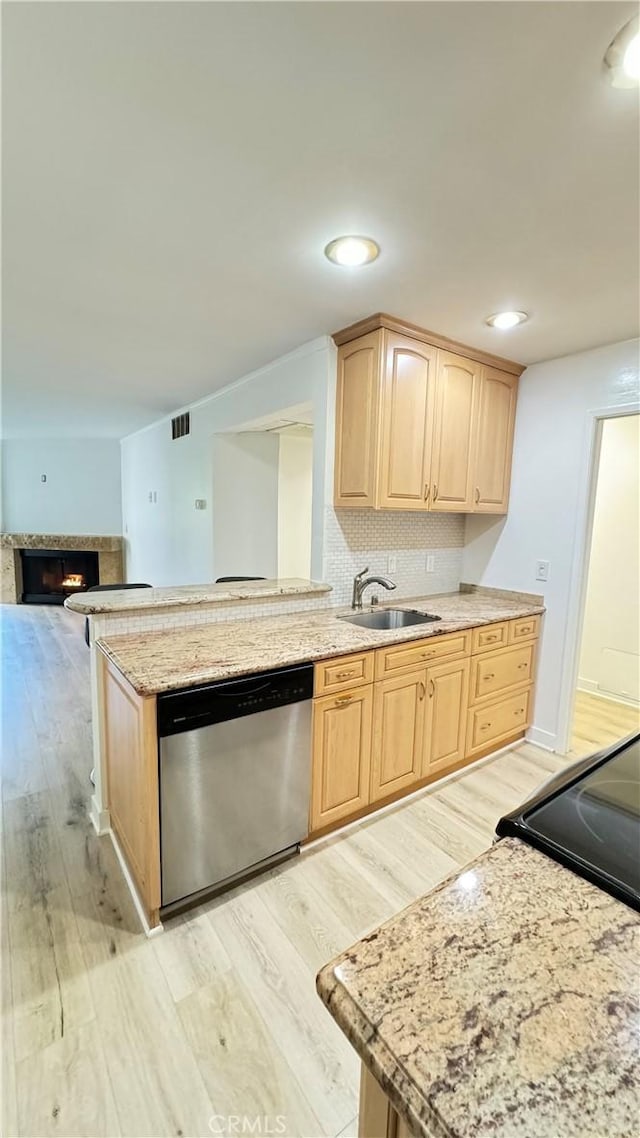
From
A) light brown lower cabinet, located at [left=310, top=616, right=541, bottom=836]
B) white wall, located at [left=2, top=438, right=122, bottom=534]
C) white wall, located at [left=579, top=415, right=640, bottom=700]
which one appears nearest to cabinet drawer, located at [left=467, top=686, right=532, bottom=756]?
light brown lower cabinet, located at [left=310, top=616, right=541, bottom=836]

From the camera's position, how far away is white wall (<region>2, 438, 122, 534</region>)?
270 inches

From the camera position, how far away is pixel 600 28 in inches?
36.9

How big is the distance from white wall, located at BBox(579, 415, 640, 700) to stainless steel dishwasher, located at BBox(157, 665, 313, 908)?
115 inches

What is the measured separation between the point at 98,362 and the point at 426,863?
358 cm

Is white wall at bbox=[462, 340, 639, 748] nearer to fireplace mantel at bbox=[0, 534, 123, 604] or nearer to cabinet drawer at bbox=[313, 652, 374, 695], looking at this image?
cabinet drawer at bbox=[313, 652, 374, 695]

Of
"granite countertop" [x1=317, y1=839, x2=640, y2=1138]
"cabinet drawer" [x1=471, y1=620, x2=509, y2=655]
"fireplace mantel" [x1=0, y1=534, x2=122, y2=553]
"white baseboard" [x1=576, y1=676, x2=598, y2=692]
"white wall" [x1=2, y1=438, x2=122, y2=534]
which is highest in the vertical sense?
"white wall" [x1=2, y1=438, x2=122, y2=534]

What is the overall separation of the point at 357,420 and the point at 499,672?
1.67 metres

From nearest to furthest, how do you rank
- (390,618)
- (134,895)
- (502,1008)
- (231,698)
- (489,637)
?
1. (502,1008)
2. (231,698)
3. (134,895)
4. (489,637)
5. (390,618)

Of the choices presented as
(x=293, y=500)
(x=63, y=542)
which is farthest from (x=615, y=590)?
(x=63, y=542)

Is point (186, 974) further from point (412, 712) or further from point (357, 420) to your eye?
point (357, 420)

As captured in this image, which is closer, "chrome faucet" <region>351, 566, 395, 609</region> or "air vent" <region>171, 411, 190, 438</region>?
"chrome faucet" <region>351, 566, 395, 609</region>

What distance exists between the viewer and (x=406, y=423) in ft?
8.06

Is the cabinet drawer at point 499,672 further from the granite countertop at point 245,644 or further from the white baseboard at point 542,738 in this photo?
the white baseboard at point 542,738

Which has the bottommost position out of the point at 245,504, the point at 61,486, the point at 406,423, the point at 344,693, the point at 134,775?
the point at 134,775
